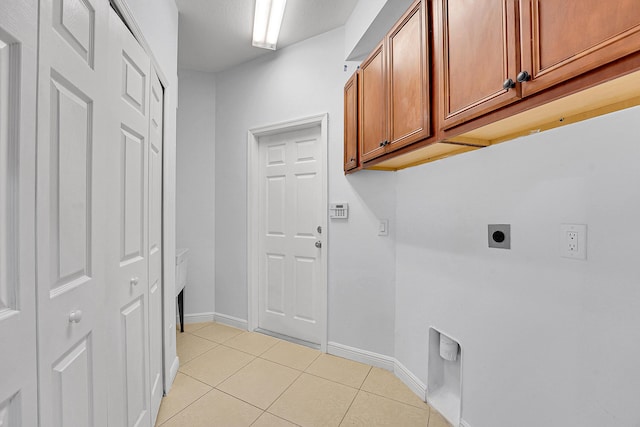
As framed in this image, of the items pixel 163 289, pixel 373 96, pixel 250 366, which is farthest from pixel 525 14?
pixel 250 366

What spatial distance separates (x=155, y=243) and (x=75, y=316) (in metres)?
0.94

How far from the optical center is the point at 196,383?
2029mm

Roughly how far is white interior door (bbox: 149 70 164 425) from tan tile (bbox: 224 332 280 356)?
2.67 ft

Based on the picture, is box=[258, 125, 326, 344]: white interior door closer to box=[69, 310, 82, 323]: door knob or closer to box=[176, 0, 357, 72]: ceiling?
box=[176, 0, 357, 72]: ceiling

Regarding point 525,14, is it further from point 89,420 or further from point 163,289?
point 163,289

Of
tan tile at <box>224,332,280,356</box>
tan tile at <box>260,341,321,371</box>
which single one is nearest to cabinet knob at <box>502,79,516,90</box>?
tan tile at <box>260,341,321,371</box>

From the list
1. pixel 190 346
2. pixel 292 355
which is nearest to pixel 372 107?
pixel 292 355

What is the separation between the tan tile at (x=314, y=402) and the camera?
5.55ft

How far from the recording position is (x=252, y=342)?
2.70 m

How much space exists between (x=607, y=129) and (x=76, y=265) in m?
1.75

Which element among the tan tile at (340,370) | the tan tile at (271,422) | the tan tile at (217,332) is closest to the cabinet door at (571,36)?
the tan tile at (271,422)

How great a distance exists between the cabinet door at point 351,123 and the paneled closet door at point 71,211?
1.47 metres

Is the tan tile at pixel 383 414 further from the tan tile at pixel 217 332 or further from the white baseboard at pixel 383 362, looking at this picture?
the tan tile at pixel 217 332

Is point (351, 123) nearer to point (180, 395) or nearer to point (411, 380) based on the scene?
point (411, 380)
